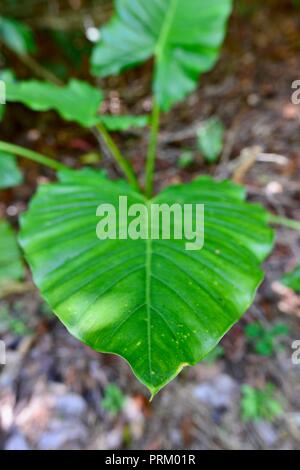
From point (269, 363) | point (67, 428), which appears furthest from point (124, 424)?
point (269, 363)

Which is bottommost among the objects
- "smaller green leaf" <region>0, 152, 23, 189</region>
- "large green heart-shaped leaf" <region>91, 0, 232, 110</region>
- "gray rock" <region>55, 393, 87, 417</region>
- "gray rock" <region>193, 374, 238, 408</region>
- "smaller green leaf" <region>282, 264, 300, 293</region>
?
"gray rock" <region>55, 393, 87, 417</region>

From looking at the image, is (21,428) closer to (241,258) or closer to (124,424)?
(124,424)

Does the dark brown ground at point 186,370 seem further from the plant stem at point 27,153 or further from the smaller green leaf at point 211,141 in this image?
the plant stem at point 27,153

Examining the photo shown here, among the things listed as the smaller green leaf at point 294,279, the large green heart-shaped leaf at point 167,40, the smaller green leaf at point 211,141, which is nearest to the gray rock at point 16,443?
the smaller green leaf at point 294,279

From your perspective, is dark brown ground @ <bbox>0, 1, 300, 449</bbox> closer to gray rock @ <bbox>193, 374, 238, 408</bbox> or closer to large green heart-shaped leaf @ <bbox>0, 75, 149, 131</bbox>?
gray rock @ <bbox>193, 374, 238, 408</bbox>

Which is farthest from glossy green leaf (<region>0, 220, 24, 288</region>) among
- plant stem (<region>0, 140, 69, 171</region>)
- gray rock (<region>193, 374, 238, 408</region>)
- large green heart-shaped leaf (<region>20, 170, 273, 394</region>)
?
gray rock (<region>193, 374, 238, 408</region>)

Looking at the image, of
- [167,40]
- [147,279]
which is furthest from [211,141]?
[147,279]
